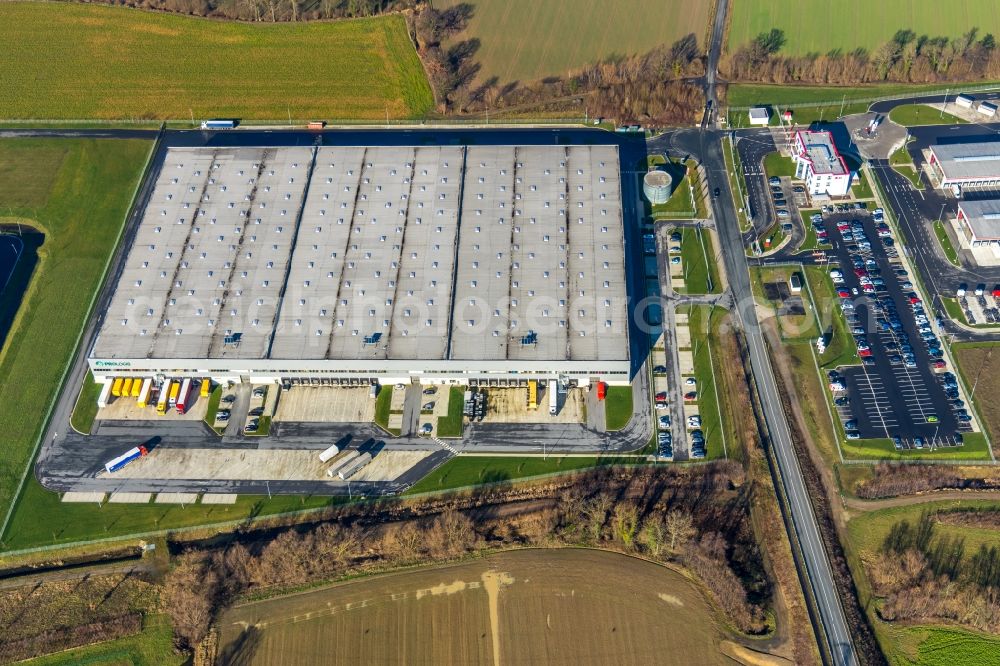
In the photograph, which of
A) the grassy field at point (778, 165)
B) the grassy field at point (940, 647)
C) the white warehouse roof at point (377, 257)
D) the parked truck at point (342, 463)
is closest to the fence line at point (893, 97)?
the grassy field at point (778, 165)

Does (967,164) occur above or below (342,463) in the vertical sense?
above

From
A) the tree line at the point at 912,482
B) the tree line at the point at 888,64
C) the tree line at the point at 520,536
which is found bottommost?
the tree line at the point at 520,536

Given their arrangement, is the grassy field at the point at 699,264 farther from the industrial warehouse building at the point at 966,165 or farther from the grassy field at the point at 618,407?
the industrial warehouse building at the point at 966,165

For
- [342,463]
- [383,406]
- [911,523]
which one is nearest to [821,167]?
[911,523]

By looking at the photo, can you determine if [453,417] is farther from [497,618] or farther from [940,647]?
[940,647]

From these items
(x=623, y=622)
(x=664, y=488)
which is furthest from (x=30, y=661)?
(x=664, y=488)

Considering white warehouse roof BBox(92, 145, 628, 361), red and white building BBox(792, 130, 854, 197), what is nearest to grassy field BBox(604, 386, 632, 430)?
white warehouse roof BBox(92, 145, 628, 361)

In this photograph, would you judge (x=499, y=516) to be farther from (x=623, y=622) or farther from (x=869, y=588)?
(x=869, y=588)
